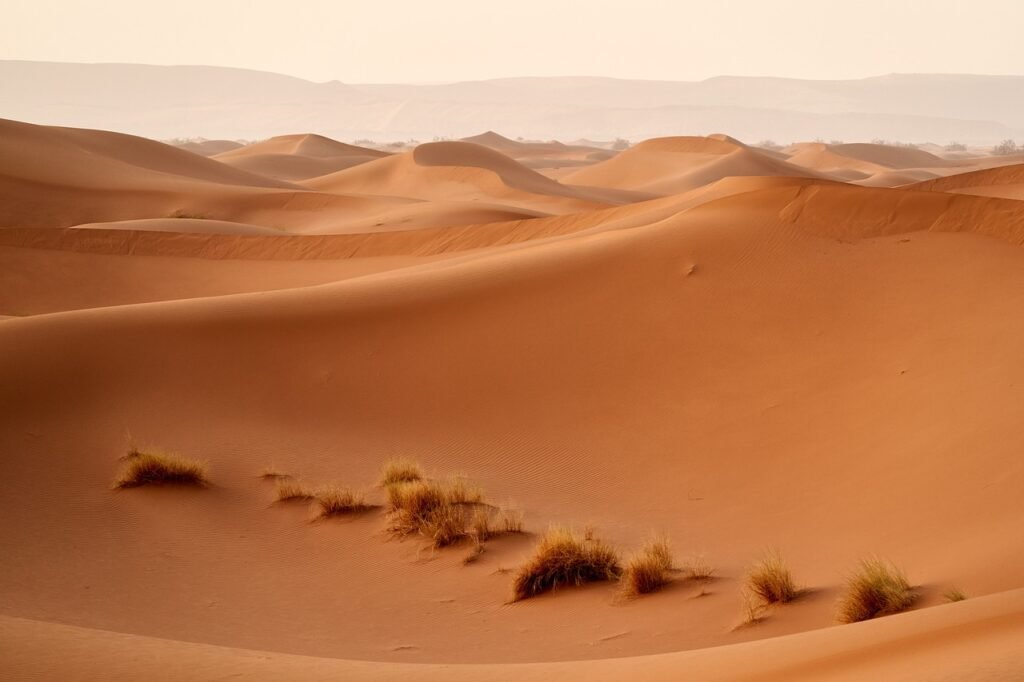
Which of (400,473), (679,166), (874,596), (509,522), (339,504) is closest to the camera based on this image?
(874,596)

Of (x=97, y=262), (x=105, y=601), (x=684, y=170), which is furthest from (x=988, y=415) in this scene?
(x=684, y=170)

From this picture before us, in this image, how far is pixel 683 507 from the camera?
8.90 m

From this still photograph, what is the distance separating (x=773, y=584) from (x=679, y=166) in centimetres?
5678

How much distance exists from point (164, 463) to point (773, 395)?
558 cm

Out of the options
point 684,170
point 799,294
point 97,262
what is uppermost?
point 684,170

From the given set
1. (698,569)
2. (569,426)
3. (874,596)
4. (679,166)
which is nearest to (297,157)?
(679,166)

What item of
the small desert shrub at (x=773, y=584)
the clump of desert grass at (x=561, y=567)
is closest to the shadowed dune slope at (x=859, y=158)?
the clump of desert grass at (x=561, y=567)

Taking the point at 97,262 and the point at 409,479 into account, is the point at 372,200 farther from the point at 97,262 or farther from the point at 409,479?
the point at 409,479

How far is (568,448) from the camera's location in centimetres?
1046

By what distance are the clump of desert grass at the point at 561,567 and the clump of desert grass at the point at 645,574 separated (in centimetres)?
25

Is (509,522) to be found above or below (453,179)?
below

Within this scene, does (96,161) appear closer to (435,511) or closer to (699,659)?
(435,511)

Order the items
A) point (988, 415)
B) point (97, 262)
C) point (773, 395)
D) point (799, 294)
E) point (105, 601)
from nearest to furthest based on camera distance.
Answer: point (105, 601)
point (988, 415)
point (773, 395)
point (799, 294)
point (97, 262)

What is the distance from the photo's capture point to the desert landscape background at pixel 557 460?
5836 millimetres
